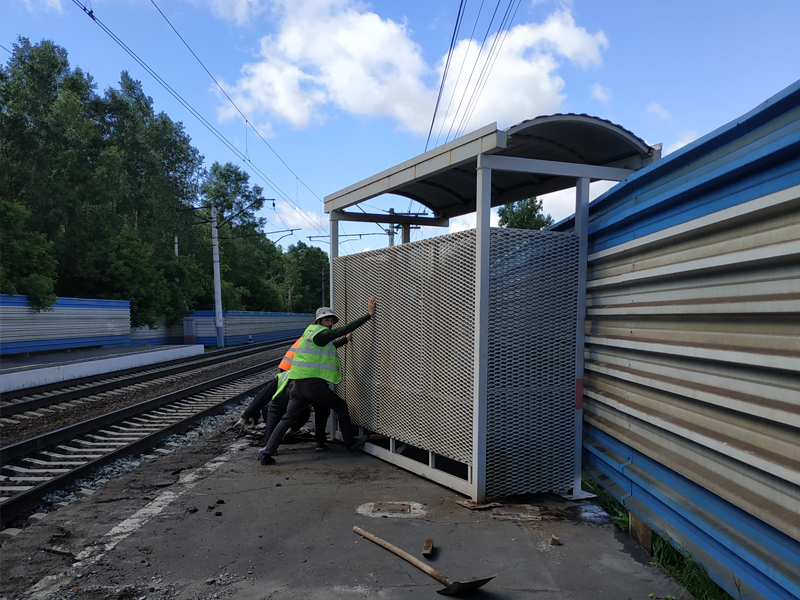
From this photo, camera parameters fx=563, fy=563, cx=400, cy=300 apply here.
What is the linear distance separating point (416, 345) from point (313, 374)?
4.72 feet

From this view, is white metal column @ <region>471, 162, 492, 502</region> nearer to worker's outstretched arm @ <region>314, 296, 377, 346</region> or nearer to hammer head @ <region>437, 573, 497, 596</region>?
hammer head @ <region>437, 573, 497, 596</region>

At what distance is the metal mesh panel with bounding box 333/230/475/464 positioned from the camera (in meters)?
4.88

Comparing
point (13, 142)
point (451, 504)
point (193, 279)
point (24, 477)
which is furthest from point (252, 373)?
point (193, 279)

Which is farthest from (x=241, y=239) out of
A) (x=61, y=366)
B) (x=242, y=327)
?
(x=61, y=366)

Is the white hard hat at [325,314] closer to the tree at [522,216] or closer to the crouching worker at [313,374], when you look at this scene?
the crouching worker at [313,374]

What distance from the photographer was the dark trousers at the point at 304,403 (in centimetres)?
627

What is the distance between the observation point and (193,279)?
37.6 m

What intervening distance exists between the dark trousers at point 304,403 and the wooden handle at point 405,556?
2.33 metres

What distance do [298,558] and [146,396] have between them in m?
9.76

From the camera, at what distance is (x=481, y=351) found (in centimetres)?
457

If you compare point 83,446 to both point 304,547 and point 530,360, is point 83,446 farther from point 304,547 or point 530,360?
point 530,360

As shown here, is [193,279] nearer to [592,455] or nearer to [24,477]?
[24,477]

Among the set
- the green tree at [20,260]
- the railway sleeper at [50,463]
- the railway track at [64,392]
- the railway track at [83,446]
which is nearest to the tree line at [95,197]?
the green tree at [20,260]

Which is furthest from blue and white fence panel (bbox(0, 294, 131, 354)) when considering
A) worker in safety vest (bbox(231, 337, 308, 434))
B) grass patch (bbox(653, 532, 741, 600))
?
grass patch (bbox(653, 532, 741, 600))
